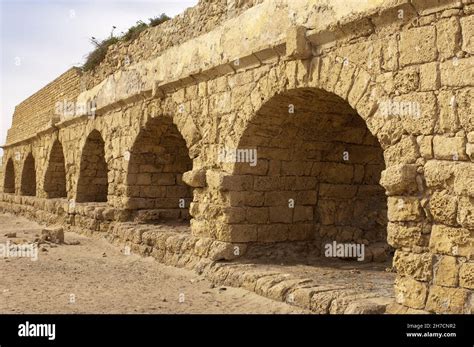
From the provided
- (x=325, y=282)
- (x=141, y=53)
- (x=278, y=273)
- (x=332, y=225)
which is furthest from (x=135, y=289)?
(x=141, y=53)

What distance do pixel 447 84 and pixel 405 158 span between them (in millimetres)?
663

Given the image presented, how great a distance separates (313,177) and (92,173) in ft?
22.0

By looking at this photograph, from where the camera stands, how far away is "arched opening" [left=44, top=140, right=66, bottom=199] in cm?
1472

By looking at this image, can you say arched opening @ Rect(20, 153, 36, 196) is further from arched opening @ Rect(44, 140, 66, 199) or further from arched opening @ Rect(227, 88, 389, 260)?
arched opening @ Rect(227, 88, 389, 260)

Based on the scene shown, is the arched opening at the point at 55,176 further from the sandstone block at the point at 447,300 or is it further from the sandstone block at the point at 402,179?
the sandstone block at the point at 447,300

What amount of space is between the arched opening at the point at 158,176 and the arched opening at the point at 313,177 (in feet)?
9.63

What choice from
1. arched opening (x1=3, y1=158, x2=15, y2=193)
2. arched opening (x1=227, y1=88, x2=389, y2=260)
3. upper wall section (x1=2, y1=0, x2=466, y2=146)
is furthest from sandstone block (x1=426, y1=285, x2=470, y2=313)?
arched opening (x1=3, y1=158, x2=15, y2=193)

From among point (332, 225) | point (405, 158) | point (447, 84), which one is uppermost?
point (447, 84)

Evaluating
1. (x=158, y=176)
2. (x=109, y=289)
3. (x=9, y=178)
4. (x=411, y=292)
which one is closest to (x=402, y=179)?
(x=411, y=292)

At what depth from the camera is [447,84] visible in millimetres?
4055

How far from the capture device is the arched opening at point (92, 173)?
11828 mm

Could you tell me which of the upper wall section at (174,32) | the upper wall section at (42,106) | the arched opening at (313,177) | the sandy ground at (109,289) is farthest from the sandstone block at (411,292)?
the upper wall section at (42,106)

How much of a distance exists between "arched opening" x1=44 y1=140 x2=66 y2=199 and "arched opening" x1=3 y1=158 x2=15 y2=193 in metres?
6.74
